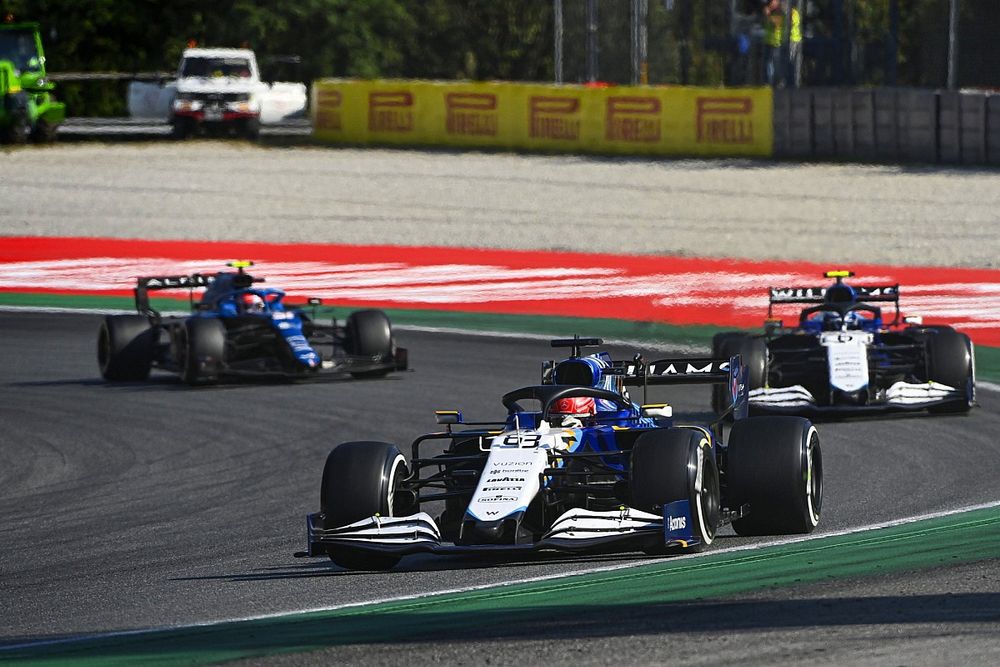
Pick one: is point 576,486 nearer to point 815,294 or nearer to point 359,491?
point 359,491

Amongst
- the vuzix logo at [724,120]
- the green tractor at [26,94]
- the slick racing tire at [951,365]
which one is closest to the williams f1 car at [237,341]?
the slick racing tire at [951,365]

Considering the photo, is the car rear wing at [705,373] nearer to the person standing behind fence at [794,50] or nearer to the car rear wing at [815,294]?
the car rear wing at [815,294]

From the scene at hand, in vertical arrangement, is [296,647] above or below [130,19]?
below

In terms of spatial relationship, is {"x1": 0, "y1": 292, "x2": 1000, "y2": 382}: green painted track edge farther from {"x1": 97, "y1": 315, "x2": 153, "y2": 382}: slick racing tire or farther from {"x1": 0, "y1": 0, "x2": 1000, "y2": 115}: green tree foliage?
{"x1": 0, "y1": 0, "x2": 1000, "y2": 115}: green tree foliage

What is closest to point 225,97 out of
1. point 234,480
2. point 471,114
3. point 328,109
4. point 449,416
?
point 328,109

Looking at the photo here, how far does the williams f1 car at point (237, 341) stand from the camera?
1627cm

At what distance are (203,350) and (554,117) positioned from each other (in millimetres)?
22142

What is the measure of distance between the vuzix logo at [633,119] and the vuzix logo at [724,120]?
1031 millimetres

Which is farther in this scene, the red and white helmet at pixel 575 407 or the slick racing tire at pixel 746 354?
the slick racing tire at pixel 746 354

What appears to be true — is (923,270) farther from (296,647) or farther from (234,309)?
(296,647)

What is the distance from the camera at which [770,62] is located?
38.4 m

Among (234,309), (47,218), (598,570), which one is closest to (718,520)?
(598,570)

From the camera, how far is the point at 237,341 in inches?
651

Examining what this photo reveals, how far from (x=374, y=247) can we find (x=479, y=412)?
11.3 m
